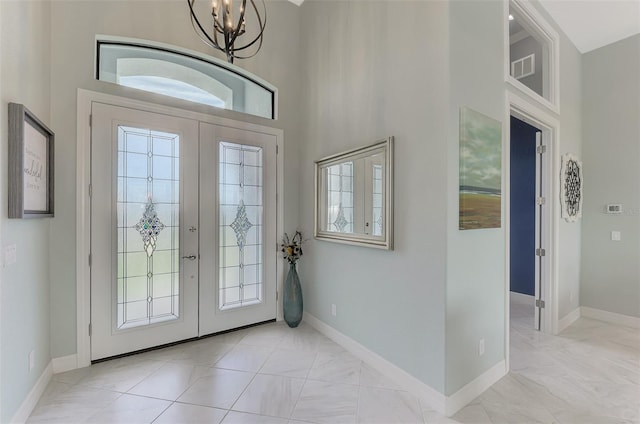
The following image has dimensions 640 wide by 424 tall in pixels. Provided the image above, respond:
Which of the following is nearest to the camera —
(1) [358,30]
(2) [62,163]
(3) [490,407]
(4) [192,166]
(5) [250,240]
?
(3) [490,407]

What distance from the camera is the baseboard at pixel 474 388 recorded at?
1995mm

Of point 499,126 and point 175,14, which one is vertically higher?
point 175,14

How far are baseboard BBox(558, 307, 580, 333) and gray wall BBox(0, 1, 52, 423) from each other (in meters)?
5.03

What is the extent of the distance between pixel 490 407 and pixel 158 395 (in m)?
2.42

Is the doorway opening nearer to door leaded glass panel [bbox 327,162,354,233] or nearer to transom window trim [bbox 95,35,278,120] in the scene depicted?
door leaded glass panel [bbox 327,162,354,233]

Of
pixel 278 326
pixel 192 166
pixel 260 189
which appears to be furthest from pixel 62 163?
pixel 278 326

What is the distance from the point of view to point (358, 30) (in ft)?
9.20

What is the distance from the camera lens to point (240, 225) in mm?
3338

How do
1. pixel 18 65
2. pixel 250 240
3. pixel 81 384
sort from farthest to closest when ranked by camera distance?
pixel 250 240 < pixel 81 384 < pixel 18 65

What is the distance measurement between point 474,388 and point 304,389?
1.29 meters

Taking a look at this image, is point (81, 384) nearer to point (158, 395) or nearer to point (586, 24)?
point (158, 395)

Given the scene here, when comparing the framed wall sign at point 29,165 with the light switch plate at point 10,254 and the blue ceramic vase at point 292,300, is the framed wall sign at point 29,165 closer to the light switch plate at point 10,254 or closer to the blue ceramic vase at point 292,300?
the light switch plate at point 10,254

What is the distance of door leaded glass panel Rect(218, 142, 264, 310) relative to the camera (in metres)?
3.22

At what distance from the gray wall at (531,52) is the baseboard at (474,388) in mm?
3331
